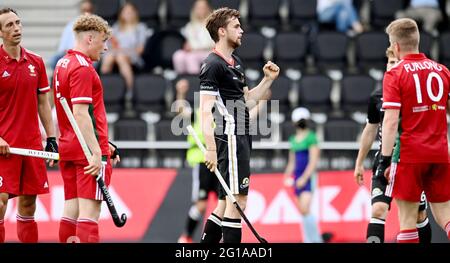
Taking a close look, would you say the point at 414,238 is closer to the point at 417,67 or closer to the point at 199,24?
the point at 417,67

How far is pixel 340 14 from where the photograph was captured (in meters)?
19.4

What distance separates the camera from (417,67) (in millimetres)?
10492

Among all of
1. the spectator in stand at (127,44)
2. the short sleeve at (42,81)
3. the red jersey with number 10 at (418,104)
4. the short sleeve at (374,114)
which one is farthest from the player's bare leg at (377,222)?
the spectator in stand at (127,44)

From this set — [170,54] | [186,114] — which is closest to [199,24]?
[170,54]

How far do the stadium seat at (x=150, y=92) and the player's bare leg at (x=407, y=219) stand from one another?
8.28m

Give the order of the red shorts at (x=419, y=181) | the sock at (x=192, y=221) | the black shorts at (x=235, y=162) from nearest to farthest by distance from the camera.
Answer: the red shorts at (x=419, y=181), the black shorts at (x=235, y=162), the sock at (x=192, y=221)

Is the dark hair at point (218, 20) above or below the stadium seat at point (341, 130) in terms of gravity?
above

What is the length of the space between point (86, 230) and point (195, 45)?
8257mm

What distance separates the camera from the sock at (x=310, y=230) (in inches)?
657

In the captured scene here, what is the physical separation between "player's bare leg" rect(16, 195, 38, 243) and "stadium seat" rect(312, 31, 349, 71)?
28.0 ft

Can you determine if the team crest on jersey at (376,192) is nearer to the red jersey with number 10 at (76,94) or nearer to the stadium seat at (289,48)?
the red jersey with number 10 at (76,94)

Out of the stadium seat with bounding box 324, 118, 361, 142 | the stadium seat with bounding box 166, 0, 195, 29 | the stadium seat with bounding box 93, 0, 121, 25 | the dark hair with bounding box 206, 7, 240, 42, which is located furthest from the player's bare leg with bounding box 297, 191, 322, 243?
the dark hair with bounding box 206, 7, 240, 42

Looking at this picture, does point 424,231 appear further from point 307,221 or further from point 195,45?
point 195,45
